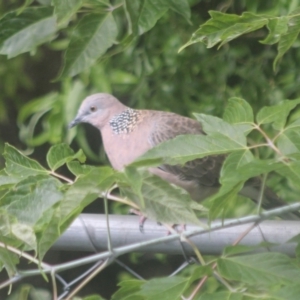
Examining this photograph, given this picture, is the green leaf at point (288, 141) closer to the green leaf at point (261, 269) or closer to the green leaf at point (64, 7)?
the green leaf at point (261, 269)

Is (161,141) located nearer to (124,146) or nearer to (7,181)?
(124,146)

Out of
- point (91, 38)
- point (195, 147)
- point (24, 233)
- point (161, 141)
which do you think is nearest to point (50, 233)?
point (24, 233)

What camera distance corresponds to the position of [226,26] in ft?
2.53

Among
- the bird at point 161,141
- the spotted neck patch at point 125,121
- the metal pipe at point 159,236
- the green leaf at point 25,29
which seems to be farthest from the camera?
the spotted neck patch at point 125,121

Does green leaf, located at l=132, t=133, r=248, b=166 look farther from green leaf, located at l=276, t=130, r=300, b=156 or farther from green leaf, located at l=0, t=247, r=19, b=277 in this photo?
green leaf, located at l=0, t=247, r=19, b=277

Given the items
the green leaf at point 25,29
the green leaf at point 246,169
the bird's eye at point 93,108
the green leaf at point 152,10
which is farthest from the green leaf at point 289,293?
the bird's eye at point 93,108

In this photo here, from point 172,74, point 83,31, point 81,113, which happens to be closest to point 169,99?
point 172,74

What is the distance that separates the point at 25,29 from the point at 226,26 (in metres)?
0.41

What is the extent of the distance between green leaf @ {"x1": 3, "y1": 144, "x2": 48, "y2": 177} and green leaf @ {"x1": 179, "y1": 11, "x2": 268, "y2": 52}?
233 mm

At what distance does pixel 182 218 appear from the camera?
649mm

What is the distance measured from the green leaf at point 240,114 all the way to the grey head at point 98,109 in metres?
1.10

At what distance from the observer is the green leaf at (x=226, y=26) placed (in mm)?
751

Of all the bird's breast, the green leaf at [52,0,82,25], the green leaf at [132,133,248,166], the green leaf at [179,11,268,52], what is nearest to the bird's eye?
the bird's breast

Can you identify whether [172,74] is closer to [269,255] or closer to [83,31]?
[83,31]
